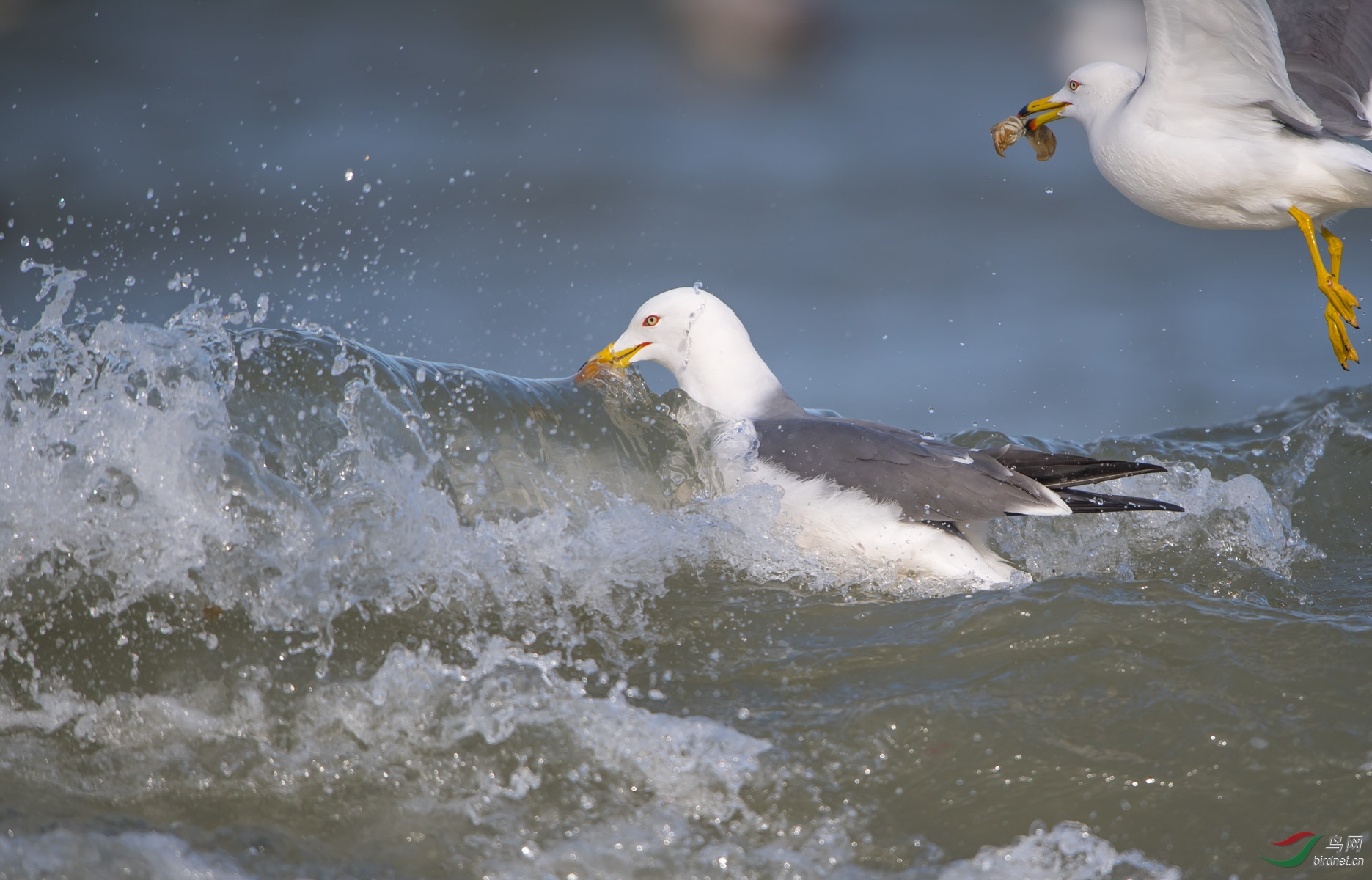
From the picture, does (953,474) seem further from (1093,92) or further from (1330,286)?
(1093,92)

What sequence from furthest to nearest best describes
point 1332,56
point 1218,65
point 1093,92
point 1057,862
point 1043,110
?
point 1043,110
point 1093,92
point 1332,56
point 1218,65
point 1057,862

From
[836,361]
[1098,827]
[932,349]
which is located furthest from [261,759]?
[932,349]

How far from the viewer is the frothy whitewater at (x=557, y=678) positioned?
6.83 ft

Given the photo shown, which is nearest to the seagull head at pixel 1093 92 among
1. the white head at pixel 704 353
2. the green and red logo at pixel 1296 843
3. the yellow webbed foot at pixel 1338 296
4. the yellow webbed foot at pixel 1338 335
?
the yellow webbed foot at pixel 1338 296

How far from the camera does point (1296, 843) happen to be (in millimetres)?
2102

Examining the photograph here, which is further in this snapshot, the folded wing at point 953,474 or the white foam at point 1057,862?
the folded wing at point 953,474

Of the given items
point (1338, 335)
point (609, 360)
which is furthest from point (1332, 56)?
point (609, 360)

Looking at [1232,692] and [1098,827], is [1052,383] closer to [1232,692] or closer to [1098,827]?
[1232,692]

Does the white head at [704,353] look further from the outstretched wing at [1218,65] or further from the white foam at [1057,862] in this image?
the white foam at [1057,862]

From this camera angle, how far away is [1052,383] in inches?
254

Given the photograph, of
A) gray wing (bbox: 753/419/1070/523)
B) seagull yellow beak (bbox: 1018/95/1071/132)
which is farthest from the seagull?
gray wing (bbox: 753/419/1070/523)

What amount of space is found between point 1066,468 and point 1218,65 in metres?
1.61

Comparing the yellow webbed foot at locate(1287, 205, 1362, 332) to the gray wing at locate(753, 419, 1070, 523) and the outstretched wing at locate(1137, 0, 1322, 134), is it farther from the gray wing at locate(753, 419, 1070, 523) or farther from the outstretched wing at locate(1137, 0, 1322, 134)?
the gray wing at locate(753, 419, 1070, 523)

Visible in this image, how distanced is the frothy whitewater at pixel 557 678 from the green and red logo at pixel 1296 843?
2 centimetres
